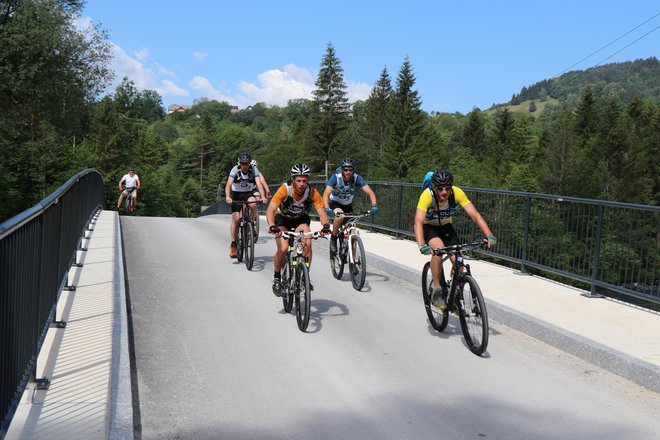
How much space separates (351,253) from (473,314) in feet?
12.5

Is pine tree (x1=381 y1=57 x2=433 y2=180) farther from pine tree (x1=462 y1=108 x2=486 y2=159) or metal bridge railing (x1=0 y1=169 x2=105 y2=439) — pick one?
metal bridge railing (x1=0 y1=169 x2=105 y2=439)

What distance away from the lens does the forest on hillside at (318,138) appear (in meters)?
38.4

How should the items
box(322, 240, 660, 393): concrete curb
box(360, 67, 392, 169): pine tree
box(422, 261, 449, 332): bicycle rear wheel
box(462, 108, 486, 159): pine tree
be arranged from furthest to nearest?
box(462, 108, 486, 159): pine tree
box(360, 67, 392, 169): pine tree
box(422, 261, 449, 332): bicycle rear wheel
box(322, 240, 660, 393): concrete curb

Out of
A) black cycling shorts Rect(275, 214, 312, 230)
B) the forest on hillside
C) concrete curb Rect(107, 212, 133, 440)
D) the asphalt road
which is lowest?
the asphalt road

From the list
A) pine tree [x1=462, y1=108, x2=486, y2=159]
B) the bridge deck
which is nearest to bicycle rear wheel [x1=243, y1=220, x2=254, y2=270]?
the bridge deck

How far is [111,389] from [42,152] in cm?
4653

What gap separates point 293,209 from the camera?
8047mm

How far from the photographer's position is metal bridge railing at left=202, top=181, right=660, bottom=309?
8.32 metres

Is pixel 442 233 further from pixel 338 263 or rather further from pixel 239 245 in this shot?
pixel 239 245

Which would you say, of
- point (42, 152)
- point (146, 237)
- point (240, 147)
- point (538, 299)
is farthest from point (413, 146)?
point (240, 147)

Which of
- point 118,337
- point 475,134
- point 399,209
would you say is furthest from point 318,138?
point 118,337

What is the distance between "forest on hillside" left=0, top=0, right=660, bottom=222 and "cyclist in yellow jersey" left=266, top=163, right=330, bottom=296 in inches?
1247

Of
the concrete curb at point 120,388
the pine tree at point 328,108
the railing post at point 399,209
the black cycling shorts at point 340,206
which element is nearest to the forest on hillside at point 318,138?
the pine tree at point 328,108

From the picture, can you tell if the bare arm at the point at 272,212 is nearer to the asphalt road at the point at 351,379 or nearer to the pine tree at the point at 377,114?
the asphalt road at the point at 351,379
